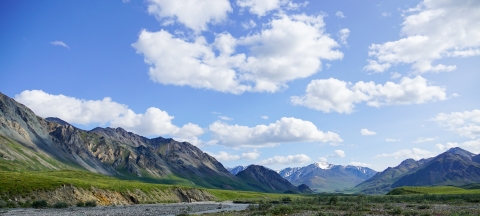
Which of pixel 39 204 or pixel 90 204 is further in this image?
pixel 90 204

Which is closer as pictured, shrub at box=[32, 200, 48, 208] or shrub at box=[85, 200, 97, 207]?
shrub at box=[32, 200, 48, 208]

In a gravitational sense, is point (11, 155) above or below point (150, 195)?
above

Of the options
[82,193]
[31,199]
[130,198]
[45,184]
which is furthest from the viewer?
[130,198]

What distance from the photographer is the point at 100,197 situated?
108 meters

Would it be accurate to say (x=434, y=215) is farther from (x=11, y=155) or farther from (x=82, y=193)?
(x=11, y=155)

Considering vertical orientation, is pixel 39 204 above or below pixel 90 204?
above

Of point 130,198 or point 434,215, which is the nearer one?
point 434,215

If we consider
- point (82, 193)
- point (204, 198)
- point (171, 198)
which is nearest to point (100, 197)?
point (82, 193)

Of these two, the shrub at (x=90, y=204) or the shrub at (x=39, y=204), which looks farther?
the shrub at (x=90, y=204)

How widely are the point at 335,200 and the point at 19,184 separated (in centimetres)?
8283

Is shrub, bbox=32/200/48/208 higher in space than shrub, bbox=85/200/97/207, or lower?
higher

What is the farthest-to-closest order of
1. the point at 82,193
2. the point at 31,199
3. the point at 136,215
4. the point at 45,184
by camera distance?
1. the point at 82,193
2. the point at 45,184
3. the point at 31,199
4. the point at 136,215

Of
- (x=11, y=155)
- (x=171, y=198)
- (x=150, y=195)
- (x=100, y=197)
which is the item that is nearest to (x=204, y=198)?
(x=171, y=198)

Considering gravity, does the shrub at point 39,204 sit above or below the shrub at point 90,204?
above
